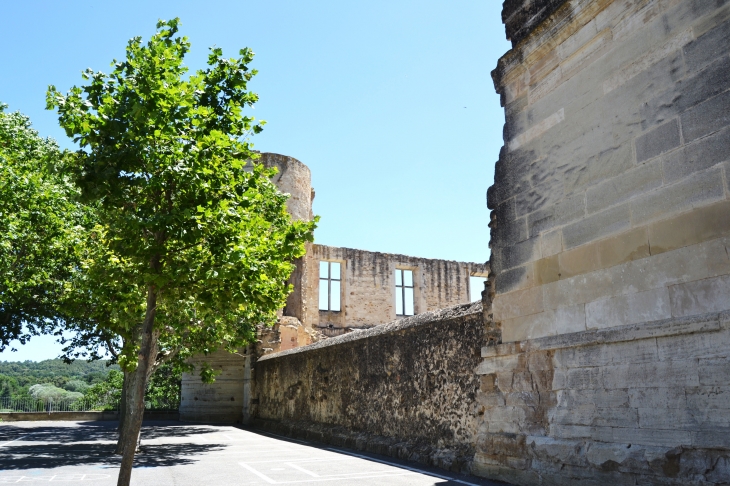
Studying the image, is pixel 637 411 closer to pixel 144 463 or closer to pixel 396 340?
pixel 396 340

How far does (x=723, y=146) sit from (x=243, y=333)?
10.9 metres

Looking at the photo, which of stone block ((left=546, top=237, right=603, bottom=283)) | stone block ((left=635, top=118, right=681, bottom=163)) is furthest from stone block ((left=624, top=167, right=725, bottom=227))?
stone block ((left=546, top=237, right=603, bottom=283))

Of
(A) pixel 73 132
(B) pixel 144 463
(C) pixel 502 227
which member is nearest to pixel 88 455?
(B) pixel 144 463

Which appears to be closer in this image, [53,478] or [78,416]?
[53,478]

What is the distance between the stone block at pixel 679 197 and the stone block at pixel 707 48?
826 mm

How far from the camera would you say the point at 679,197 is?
14.0 feet

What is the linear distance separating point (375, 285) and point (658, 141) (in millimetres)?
21288

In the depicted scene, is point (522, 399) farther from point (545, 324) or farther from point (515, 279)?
point (515, 279)

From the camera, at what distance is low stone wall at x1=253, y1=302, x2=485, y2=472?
24.2ft

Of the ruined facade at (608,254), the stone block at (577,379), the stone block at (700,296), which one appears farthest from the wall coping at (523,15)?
the stone block at (577,379)

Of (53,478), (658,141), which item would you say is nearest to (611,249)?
(658,141)

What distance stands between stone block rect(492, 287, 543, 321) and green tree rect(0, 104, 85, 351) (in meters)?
8.00

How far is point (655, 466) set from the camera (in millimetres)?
4203

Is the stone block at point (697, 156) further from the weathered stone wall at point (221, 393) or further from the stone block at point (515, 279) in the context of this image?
the weathered stone wall at point (221, 393)
